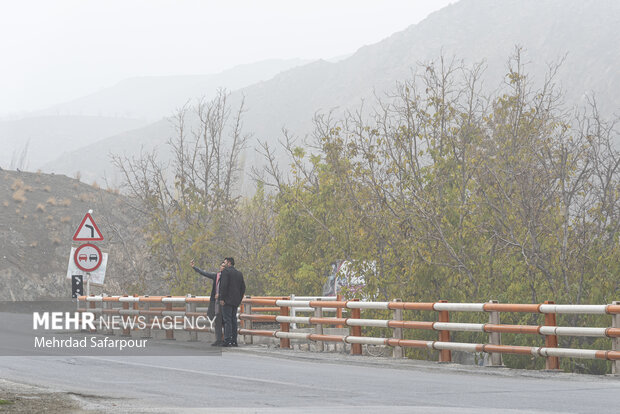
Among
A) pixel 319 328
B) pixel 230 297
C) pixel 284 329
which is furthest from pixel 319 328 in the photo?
pixel 230 297

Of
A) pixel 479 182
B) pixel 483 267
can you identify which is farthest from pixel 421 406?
pixel 479 182

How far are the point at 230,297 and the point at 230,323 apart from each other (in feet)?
1.99

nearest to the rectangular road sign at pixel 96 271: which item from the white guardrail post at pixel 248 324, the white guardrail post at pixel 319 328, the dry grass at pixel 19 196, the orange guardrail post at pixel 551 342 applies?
the white guardrail post at pixel 248 324

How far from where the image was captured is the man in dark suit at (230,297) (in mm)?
19641

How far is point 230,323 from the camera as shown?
1994 cm

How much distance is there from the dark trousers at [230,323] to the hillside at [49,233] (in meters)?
33.5

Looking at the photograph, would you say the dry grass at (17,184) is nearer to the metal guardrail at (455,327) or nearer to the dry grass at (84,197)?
the dry grass at (84,197)

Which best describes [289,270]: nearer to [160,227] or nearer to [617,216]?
[160,227]

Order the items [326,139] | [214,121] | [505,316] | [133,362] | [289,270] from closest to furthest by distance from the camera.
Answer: [133,362] < [505,316] < [326,139] < [289,270] < [214,121]

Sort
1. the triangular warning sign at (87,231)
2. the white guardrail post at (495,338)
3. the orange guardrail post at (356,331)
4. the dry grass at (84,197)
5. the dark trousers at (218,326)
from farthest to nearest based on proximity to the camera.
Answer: the dry grass at (84,197), the triangular warning sign at (87,231), the dark trousers at (218,326), the orange guardrail post at (356,331), the white guardrail post at (495,338)

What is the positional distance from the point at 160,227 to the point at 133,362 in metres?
18.9

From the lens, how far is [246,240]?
1344 inches

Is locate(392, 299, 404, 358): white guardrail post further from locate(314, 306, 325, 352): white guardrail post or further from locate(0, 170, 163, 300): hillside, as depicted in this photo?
locate(0, 170, 163, 300): hillside

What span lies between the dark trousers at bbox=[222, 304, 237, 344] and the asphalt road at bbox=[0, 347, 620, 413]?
240 centimetres
